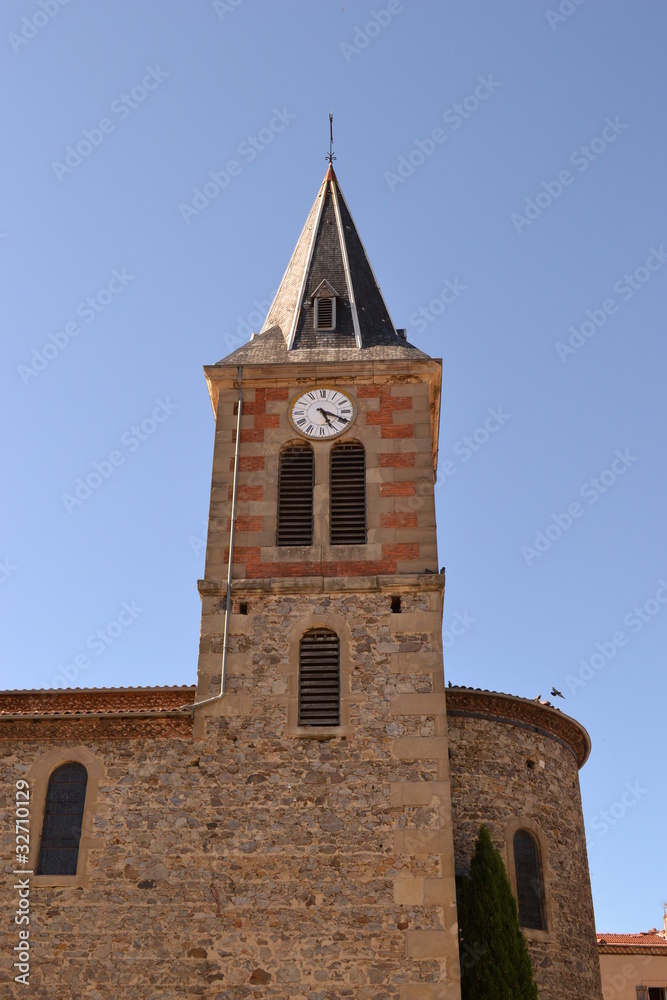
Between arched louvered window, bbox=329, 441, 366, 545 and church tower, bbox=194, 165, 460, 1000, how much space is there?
4 centimetres

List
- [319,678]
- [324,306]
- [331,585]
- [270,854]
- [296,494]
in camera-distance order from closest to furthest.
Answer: [270,854]
[319,678]
[331,585]
[296,494]
[324,306]

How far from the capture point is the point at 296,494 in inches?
802

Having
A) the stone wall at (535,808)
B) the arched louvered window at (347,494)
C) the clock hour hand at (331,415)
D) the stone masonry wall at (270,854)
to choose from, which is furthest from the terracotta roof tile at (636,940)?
the clock hour hand at (331,415)

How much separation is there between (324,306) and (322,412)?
133 inches

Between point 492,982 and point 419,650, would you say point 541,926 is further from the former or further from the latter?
point 419,650

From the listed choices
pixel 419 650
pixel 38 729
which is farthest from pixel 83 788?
pixel 419 650

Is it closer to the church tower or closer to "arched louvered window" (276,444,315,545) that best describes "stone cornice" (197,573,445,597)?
the church tower

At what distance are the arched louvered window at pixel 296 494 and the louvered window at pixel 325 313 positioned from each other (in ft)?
11.3

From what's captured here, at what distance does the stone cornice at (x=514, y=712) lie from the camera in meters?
19.8

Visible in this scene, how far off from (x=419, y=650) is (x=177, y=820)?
459 centimetres

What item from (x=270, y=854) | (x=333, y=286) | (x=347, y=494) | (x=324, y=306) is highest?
(x=333, y=286)

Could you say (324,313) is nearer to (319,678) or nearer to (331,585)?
(331,585)

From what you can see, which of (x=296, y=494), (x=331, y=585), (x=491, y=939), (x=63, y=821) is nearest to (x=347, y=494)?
(x=296, y=494)

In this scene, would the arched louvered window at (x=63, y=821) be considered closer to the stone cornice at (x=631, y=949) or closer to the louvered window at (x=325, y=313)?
the louvered window at (x=325, y=313)
